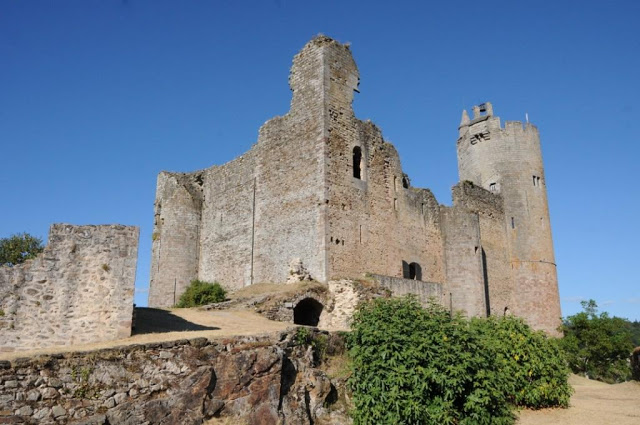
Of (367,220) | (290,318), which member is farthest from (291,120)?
(290,318)

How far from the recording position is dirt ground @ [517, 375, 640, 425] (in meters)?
12.8

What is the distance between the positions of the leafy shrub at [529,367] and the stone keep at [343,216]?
6013 millimetres

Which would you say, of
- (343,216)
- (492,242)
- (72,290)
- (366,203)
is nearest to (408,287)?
(343,216)

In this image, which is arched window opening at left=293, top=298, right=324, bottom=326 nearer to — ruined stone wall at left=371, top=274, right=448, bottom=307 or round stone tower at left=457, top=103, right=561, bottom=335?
ruined stone wall at left=371, top=274, right=448, bottom=307

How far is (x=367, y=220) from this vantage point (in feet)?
71.4

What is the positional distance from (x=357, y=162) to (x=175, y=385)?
13.9 m

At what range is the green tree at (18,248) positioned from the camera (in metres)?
21.9

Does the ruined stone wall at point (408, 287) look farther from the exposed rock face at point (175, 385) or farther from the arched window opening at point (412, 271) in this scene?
the exposed rock face at point (175, 385)

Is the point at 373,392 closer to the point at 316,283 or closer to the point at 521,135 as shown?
the point at 316,283

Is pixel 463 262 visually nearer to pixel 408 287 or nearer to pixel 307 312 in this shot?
pixel 408 287

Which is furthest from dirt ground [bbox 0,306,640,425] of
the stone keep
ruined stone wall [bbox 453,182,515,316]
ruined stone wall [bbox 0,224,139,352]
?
ruined stone wall [bbox 453,182,515,316]

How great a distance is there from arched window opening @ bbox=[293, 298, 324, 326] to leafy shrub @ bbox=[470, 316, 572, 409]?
6.34 meters

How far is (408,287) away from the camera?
2047 cm

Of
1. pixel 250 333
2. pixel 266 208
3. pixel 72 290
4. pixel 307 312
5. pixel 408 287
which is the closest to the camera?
pixel 72 290
